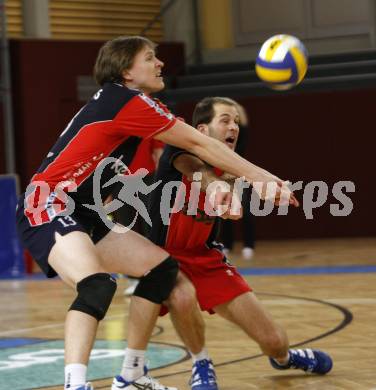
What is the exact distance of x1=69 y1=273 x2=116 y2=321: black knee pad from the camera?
435cm

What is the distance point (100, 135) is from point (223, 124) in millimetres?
956

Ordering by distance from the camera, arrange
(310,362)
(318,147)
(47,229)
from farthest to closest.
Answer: (318,147) < (310,362) < (47,229)

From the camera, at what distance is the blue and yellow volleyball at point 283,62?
17.8 ft

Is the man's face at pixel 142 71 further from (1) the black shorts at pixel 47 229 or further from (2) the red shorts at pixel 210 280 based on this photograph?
(2) the red shorts at pixel 210 280

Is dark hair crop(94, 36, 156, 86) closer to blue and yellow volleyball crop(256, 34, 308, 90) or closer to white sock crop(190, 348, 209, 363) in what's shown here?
blue and yellow volleyball crop(256, 34, 308, 90)

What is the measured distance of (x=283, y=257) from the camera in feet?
41.1

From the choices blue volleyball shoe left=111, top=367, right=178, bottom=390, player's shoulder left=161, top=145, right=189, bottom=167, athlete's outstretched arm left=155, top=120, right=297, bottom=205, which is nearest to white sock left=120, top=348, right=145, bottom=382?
blue volleyball shoe left=111, top=367, right=178, bottom=390

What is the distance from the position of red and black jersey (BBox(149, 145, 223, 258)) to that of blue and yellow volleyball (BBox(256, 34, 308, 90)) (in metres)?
0.73

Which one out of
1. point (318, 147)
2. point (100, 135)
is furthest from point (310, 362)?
point (318, 147)

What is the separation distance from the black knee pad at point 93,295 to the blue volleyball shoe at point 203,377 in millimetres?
912

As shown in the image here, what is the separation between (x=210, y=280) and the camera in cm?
532

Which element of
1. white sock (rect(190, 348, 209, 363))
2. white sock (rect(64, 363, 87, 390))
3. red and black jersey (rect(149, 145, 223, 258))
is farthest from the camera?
red and black jersey (rect(149, 145, 223, 258))

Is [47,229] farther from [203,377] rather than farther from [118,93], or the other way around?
[203,377]

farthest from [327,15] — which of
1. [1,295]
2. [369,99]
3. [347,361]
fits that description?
[347,361]
